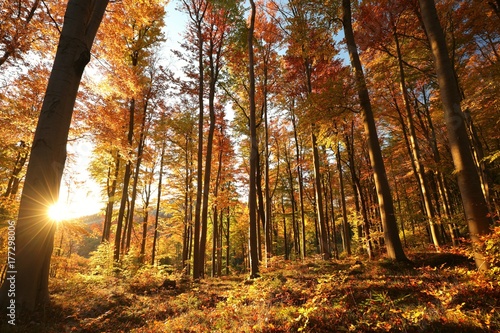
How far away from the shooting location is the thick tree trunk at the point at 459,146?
4.93 metres

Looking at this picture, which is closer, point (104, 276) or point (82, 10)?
point (82, 10)

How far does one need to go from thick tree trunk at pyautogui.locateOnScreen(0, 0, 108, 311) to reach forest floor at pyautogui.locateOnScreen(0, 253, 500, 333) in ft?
2.24

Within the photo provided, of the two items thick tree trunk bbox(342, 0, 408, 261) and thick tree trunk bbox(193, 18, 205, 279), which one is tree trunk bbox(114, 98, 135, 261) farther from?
thick tree trunk bbox(342, 0, 408, 261)

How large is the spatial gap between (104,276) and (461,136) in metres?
13.2

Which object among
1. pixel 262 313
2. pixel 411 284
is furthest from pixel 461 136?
pixel 262 313

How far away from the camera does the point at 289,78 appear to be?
15734mm

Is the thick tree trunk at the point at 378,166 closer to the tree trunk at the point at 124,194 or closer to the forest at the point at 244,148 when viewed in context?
the forest at the point at 244,148

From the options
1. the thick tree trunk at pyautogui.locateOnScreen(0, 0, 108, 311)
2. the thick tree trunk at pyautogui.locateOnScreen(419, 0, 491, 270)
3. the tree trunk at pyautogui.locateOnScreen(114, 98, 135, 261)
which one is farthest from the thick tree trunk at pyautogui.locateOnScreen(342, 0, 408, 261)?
the tree trunk at pyautogui.locateOnScreen(114, 98, 135, 261)

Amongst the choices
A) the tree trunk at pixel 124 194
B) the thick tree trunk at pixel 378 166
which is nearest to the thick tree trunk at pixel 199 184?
the tree trunk at pixel 124 194

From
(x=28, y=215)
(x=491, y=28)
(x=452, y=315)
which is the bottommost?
(x=452, y=315)

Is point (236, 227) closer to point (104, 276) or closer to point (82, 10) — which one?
point (104, 276)

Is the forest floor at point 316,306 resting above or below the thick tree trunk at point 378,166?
below

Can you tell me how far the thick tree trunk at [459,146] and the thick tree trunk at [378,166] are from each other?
2.70 meters

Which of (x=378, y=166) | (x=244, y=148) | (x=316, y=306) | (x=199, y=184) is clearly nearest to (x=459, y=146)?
(x=378, y=166)
